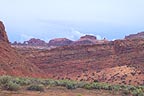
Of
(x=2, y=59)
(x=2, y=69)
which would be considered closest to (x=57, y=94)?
(x=2, y=69)

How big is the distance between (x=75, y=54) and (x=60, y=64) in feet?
13.8

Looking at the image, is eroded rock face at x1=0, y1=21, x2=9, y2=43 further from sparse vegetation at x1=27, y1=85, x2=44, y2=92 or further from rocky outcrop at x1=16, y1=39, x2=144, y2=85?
sparse vegetation at x1=27, y1=85, x2=44, y2=92

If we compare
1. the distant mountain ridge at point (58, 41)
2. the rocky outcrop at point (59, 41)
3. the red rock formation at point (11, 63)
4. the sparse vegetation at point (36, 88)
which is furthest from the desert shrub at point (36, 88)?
the rocky outcrop at point (59, 41)

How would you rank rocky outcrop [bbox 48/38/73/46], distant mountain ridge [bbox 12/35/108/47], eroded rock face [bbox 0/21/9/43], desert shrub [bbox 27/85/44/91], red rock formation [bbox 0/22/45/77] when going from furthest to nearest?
rocky outcrop [bbox 48/38/73/46], distant mountain ridge [bbox 12/35/108/47], eroded rock face [bbox 0/21/9/43], red rock formation [bbox 0/22/45/77], desert shrub [bbox 27/85/44/91]

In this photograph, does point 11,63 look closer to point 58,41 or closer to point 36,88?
point 36,88

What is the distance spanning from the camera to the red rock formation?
50153mm

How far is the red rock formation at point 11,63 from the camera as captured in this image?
50.2 m

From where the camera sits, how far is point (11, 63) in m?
53.1

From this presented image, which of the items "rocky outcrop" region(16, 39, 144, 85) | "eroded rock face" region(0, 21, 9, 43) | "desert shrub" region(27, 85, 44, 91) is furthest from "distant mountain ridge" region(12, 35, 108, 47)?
"desert shrub" region(27, 85, 44, 91)

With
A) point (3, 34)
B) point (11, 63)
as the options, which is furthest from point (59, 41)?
point (11, 63)

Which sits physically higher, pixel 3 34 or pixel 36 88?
pixel 3 34

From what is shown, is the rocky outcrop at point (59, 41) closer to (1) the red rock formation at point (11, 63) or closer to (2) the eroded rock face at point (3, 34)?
(2) the eroded rock face at point (3, 34)

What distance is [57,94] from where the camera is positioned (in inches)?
1012

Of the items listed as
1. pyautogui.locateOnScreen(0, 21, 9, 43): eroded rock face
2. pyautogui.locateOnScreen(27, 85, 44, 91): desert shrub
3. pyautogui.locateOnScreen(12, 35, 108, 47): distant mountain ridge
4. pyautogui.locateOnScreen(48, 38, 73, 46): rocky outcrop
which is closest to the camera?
pyautogui.locateOnScreen(27, 85, 44, 91): desert shrub
